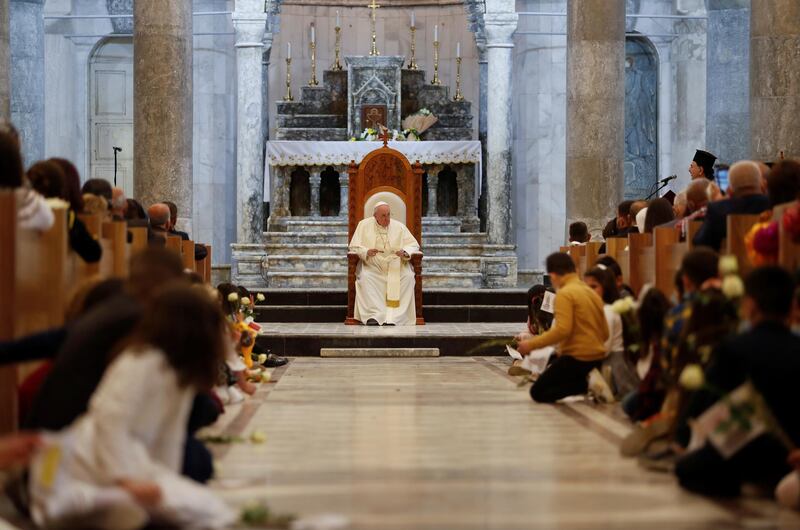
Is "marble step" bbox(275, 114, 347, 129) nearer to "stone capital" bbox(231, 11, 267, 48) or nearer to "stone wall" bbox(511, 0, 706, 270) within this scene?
"stone capital" bbox(231, 11, 267, 48)

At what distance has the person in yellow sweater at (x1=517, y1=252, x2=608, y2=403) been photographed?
863 centimetres

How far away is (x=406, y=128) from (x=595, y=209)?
4522 mm

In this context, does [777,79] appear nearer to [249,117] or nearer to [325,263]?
[325,263]

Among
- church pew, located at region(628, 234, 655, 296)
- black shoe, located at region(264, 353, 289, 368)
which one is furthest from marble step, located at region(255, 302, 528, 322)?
church pew, located at region(628, 234, 655, 296)

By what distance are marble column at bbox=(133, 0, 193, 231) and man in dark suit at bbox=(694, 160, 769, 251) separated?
7.58 meters

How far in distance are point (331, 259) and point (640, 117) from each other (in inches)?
205

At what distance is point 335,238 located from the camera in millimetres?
18109

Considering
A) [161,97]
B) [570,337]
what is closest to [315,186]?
[161,97]

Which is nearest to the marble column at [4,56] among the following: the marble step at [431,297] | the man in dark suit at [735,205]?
the marble step at [431,297]

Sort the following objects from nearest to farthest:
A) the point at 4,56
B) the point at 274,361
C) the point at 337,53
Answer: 1. the point at 274,361
2. the point at 4,56
3. the point at 337,53

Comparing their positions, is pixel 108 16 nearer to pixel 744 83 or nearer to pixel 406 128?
pixel 406 128

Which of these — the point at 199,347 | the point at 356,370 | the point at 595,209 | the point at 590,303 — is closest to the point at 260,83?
the point at 595,209

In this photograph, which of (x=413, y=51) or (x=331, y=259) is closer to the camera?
(x=331, y=259)

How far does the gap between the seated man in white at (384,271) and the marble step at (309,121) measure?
14.8 feet
